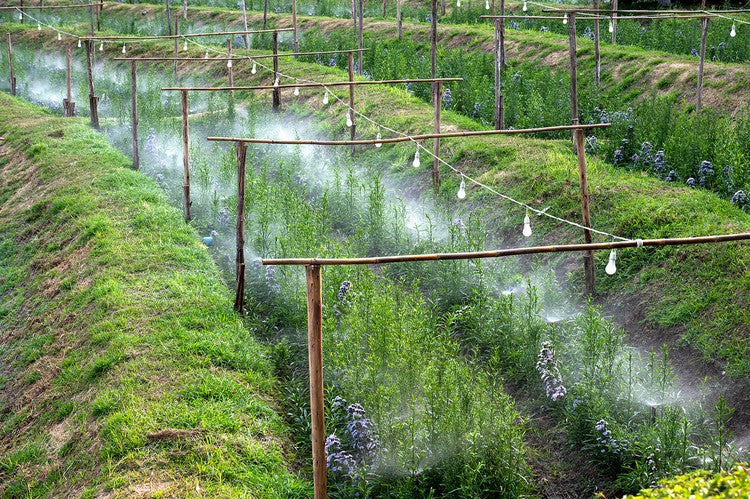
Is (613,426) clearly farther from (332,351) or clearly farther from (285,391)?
(285,391)

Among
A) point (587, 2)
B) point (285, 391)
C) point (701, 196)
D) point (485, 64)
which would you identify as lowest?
point (285, 391)

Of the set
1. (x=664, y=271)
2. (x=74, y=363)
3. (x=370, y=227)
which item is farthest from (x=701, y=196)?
(x=74, y=363)

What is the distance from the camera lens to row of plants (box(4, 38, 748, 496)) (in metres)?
6.18

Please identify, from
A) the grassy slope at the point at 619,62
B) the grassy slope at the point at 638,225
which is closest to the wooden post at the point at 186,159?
the grassy slope at the point at 638,225

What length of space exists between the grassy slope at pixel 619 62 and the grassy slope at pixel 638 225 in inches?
132

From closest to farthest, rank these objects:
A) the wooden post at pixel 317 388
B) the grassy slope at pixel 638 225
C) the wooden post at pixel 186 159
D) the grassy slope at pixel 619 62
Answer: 1. the wooden post at pixel 317 388
2. the grassy slope at pixel 638 225
3. the wooden post at pixel 186 159
4. the grassy slope at pixel 619 62

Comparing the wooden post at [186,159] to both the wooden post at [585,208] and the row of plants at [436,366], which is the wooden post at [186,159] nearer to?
the row of plants at [436,366]

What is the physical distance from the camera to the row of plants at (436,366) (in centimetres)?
618

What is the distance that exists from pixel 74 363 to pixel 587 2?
69.7ft

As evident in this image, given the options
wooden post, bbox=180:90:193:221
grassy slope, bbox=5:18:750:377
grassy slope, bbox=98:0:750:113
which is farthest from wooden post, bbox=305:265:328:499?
grassy slope, bbox=98:0:750:113

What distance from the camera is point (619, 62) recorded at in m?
16.9

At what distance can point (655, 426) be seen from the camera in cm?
636

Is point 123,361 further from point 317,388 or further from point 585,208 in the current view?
point 585,208

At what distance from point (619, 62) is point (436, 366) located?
12.0 metres
